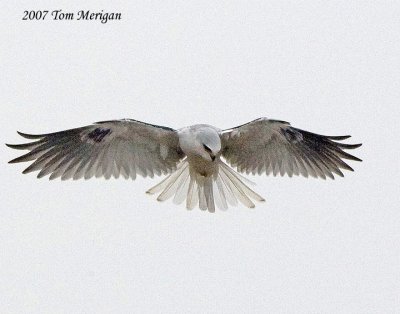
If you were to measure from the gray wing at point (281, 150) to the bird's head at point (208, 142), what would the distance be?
291 millimetres

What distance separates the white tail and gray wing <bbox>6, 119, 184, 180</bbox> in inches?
5.1

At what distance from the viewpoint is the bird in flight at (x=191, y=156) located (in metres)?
7.65

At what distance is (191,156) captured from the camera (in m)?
7.73

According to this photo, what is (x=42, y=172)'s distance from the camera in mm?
7637

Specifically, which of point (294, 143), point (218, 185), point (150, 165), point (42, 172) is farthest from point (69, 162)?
point (294, 143)

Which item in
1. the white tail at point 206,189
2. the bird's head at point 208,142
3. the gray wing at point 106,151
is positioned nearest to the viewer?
the bird's head at point 208,142

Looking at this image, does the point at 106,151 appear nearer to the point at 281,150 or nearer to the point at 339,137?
the point at 281,150

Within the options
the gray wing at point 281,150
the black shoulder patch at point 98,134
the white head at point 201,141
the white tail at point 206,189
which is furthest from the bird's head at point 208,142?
the black shoulder patch at point 98,134

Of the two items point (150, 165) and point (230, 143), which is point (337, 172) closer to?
point (230, 143)

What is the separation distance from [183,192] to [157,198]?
24 centimetres

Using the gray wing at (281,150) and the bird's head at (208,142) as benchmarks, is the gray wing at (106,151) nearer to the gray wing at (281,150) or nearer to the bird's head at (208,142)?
the bird's head at (208,142)

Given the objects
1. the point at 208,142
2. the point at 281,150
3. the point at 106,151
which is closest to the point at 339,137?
the point at 281,150

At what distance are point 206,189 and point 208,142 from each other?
2.35 feet

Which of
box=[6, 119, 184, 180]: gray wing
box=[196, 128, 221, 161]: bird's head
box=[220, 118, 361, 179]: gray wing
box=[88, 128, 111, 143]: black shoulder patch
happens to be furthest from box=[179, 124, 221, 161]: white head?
box=[88, 128, 111, 143]: black shoulder patch
